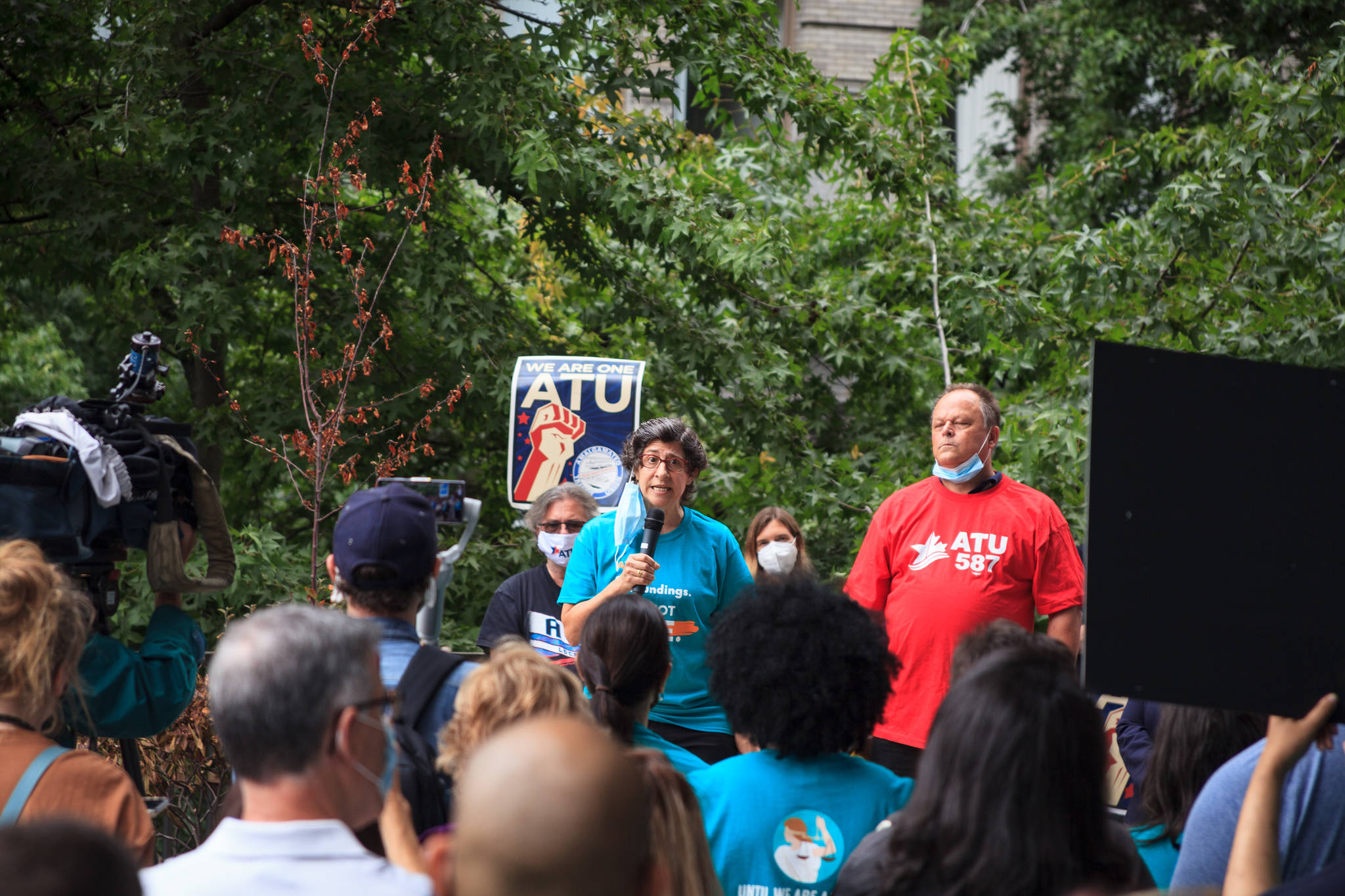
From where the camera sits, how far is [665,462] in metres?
4.50

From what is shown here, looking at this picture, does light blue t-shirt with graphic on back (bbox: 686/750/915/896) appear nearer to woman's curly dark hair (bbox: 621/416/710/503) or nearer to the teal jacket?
the teal jacket

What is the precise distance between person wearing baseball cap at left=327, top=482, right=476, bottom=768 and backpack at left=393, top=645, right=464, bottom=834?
1cm

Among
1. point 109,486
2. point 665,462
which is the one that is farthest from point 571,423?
point 109,486

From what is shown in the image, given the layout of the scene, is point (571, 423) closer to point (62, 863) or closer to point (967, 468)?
point (967, 468)

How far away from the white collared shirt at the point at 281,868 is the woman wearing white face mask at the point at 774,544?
398 cm

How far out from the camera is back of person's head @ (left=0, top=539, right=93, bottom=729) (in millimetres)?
2402

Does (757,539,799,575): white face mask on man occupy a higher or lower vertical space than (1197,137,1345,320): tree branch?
lower

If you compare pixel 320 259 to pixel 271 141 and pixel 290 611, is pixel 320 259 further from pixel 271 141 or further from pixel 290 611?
pixel 290 611

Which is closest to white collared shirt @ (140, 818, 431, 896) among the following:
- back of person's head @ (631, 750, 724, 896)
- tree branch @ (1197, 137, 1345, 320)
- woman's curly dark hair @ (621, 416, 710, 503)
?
back of person's head @ (631, 750, 724, 896)

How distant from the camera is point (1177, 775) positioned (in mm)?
2814

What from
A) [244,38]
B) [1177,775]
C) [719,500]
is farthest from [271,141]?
[1177,775]

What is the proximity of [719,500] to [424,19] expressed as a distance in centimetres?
341

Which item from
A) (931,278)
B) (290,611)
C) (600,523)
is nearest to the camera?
Result: (290,611)

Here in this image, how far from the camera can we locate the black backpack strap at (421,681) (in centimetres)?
258
